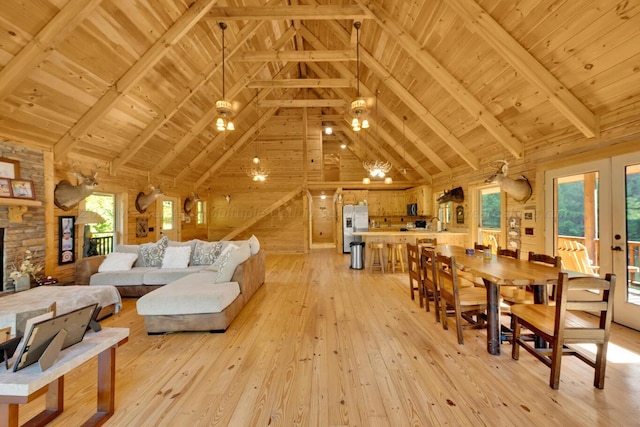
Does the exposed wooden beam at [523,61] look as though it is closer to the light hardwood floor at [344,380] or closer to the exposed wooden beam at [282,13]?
the exposed wooden beam at [282,13]

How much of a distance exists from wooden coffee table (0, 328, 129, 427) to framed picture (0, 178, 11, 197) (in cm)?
332

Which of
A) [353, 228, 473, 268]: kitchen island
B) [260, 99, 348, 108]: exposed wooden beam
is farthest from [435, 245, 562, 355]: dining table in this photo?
[260, 99, 348, 108]: exposed wooden beam

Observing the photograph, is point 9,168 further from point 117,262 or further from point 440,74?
point 440,74

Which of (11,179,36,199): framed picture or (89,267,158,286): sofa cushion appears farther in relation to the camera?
(89,267,158,286): sofa cushion

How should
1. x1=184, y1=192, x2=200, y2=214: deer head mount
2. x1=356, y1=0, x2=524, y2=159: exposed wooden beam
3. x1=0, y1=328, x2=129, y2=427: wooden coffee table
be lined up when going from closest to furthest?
x1=0, y1=328, x2=129, y2=427: wooden coffee table
x1=356, y1=0, x2=524, y2=159: exposed wooden beam
x1=184, y1=192, x2=200, y2=214: deer head mount

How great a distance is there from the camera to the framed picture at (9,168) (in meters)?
3.64

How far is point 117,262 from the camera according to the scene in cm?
460

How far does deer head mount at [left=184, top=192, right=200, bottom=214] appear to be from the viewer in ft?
27.8

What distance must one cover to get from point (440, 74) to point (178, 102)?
465 centimetres

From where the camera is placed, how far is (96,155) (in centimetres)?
521

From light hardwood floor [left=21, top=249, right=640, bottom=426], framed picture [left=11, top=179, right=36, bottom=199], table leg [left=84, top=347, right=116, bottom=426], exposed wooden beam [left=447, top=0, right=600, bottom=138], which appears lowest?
light hardwood floor [left=21, top=249, right=640, bottom=426]

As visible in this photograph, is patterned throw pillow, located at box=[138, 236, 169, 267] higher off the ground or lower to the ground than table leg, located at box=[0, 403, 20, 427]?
higher

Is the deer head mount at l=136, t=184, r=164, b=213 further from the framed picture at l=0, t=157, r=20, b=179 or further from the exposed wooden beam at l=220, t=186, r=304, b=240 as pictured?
the exposed wooden beam at l=220, t=186, r=304, b=240

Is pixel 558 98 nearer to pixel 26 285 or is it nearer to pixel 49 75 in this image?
pixel 49 75
